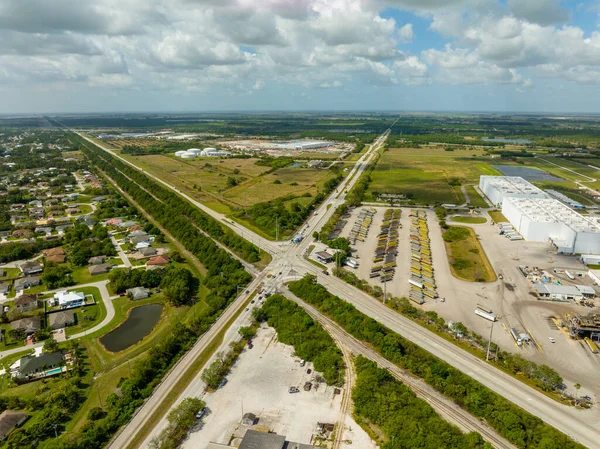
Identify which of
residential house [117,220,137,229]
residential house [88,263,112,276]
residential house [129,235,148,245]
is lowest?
residential house [88,263,112,276]

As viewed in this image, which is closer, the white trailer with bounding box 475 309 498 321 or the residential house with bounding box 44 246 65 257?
the white trailer with bounding box 475 309 498 321

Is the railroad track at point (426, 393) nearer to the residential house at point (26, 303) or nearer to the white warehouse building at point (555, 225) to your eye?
the residential house at point (26, 303)

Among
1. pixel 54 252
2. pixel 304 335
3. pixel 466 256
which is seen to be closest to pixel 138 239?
pixel 54 252

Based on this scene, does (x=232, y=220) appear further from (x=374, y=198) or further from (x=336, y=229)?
(x=374, y=198)

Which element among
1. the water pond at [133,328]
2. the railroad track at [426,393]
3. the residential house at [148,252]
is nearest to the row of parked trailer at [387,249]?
the railroad track at [426,393]

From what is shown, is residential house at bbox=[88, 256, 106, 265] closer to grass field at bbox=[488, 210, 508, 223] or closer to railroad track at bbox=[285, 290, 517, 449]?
railroad track at bbox=[285, 290, 517, 449]

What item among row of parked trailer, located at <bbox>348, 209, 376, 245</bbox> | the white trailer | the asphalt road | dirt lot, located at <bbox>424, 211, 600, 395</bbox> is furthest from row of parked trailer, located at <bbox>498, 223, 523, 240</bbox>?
the asphalt road
